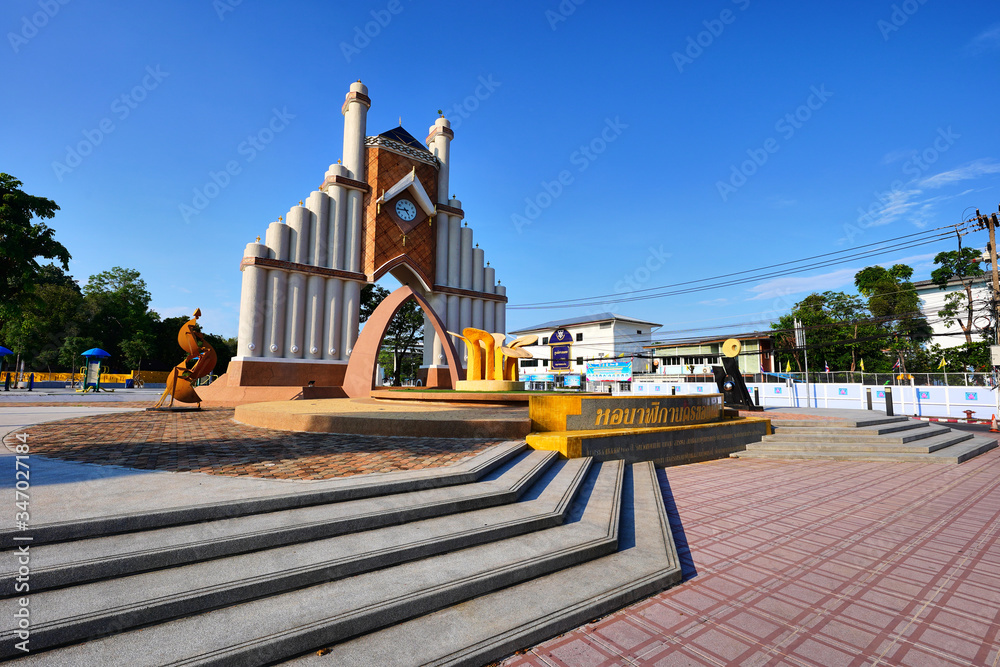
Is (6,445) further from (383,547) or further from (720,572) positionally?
(720,572)

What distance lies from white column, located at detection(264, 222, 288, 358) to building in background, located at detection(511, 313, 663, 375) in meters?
31.1

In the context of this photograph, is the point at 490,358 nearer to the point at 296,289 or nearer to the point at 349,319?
the point at 349,319

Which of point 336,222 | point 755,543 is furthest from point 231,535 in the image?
point 336,222

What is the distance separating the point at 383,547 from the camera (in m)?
3.18

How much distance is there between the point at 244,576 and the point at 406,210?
21396 millimetres

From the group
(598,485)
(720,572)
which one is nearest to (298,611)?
(720,572)

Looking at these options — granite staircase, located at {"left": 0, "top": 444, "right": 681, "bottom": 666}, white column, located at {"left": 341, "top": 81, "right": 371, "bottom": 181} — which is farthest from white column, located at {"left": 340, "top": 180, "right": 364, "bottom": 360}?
granite staircase, located at {"left": 0, "top": 444, "right": 681, "bottom": 666}

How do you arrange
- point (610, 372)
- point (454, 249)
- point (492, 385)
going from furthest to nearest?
point (610, 372), point (454, 249), point (492, 385)

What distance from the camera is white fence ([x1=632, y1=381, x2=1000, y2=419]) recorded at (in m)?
17.5

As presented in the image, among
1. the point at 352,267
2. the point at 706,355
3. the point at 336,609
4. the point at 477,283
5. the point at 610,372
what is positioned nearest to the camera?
the point at 336,609

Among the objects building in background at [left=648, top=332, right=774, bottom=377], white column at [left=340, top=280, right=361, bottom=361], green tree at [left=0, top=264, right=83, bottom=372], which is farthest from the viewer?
building in background at [left=648, top=332, right=774, bottom=377]

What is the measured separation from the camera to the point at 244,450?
232 inches

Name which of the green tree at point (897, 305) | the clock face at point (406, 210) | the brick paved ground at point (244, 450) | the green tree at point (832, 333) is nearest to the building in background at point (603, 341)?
the green tree at point (832, 333)

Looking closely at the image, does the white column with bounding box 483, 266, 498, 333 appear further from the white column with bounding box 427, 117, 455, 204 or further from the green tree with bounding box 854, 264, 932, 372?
the green tree with bounding box 854, 264, 932, 372
